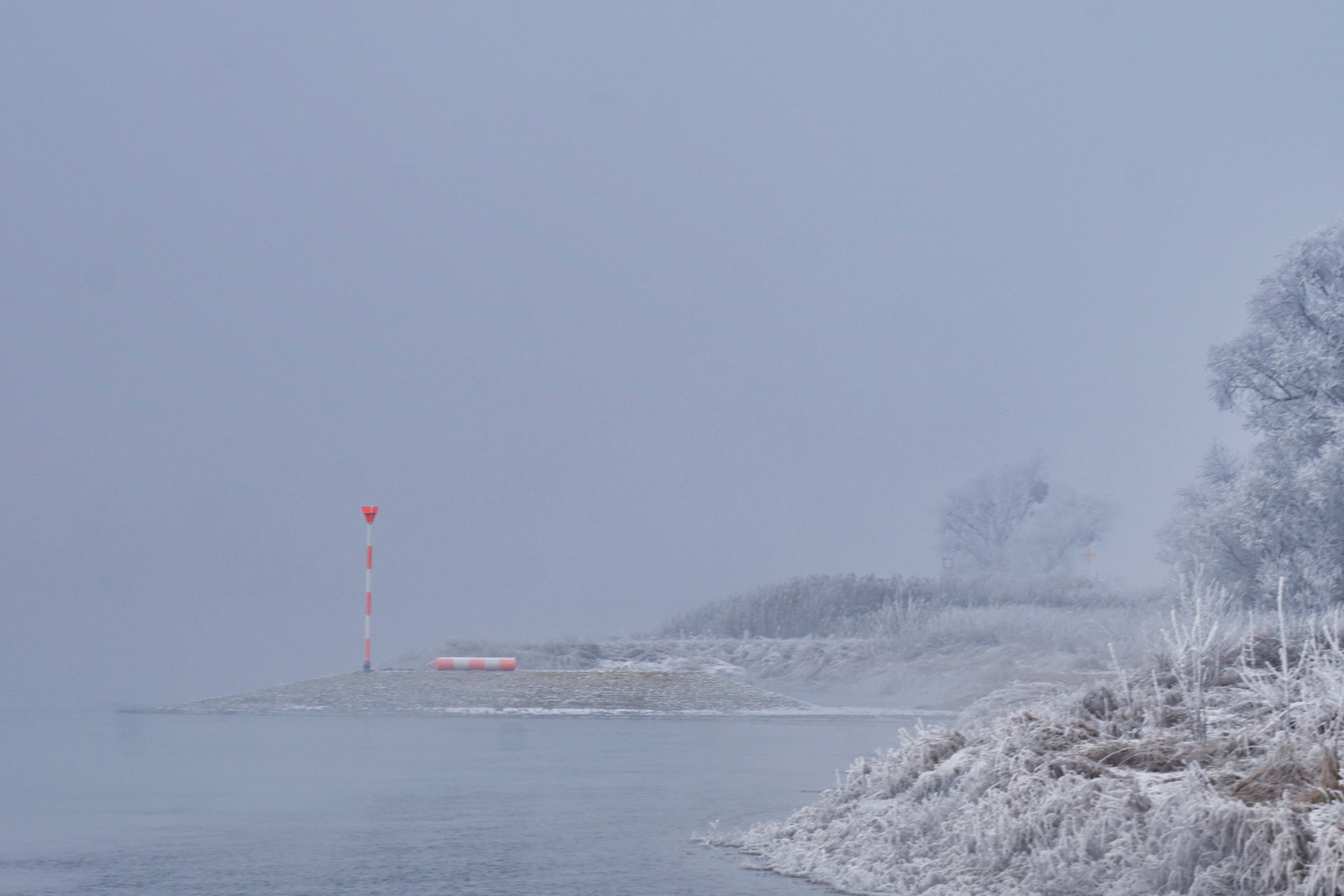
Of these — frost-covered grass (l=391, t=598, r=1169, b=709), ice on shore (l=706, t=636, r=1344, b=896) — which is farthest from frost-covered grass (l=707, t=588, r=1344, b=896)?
frost-covered grass (l=391, t=598, r=1169, b=709)

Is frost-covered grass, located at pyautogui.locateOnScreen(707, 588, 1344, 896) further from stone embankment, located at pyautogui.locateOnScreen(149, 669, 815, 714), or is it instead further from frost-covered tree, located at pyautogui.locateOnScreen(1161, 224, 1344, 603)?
frost-covered tree, located at pyautogui.locateOnScreen(1161, 224, 1344, 603)

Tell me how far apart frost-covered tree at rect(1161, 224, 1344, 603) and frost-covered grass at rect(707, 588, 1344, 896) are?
53.2 feet

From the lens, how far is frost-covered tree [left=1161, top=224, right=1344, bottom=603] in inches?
908

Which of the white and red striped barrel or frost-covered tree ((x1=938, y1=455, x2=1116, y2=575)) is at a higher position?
frost-covered tree ((x1=938, y1=455, x2=1116, y2=575))

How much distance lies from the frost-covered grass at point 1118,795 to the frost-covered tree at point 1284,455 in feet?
53.2

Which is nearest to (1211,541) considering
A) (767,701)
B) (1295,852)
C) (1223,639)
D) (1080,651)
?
(1080,651)

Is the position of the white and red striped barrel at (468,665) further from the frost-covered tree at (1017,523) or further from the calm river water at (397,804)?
the frost-covered tree at (1017,523)

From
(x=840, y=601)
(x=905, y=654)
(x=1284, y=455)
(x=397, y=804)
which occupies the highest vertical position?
(x=1284, y=455)

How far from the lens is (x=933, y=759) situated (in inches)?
314

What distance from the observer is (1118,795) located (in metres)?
6.25

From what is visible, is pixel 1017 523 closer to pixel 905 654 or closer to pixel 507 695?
pixel 905 654

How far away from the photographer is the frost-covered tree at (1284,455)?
23.1 metres

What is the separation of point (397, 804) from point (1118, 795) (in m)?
5.10

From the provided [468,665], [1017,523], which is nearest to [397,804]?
[468,665]
